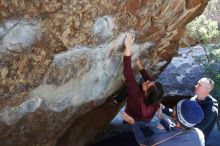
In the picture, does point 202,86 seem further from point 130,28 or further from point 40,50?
point 40,50

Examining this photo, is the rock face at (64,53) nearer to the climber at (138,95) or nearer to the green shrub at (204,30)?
the climber at (138,95)

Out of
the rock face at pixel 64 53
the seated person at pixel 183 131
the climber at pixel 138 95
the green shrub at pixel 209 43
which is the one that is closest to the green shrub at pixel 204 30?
the green shrub at pixel 209 43

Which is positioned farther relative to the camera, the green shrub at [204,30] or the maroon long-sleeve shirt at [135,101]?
the green shrub at [204,30]

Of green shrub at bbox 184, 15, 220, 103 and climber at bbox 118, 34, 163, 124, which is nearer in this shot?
climber at bbox 118, 34, 163, 124

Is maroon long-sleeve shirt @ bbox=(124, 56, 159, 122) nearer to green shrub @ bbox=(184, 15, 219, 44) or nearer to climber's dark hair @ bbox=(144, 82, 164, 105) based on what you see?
climber's dark hair @ bbox=(144, 82, 164, 105)

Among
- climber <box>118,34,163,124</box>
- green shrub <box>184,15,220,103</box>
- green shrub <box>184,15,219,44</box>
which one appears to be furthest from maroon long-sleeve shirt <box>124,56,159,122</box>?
green shrub <box>184,15,219,44</box>

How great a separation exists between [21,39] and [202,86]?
2.25 m

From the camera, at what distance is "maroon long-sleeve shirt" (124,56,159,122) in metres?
4.57

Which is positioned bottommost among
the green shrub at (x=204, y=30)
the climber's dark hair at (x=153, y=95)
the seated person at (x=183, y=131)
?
the seated person at (x=183, y=131)

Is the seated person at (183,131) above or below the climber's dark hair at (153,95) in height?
below

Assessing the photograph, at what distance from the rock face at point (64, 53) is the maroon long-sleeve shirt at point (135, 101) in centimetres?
32

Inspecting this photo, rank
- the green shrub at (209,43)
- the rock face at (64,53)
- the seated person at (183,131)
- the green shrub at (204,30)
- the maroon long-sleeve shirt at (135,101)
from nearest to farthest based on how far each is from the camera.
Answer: the rock face at (64,53)
the seated person at (183,131)
the maroon long-sleeve shirt at (135,101)
the green shrub at (209,43)
the green shrub at (204,30)

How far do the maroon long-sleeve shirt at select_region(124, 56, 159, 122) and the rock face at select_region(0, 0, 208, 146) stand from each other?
1.06 ft

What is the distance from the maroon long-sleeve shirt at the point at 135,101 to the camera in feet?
15.0
